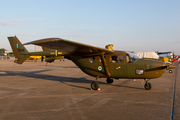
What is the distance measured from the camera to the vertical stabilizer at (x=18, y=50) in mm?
13031

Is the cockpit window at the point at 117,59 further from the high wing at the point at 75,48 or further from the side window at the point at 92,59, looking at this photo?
the side window at the point at 92,59

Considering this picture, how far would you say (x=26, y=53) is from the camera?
1293cm

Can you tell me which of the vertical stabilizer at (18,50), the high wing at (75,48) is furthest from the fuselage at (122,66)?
the vertical stabilizer at (18,50)

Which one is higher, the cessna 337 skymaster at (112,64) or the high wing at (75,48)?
the high wing at (75,48)

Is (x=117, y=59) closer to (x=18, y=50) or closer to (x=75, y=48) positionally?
(x=75, y=48)

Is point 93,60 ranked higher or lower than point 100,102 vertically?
higher

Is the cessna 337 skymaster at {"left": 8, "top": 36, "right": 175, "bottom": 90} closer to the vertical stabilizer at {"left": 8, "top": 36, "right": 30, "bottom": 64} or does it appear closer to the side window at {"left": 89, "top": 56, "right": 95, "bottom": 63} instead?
the side window at {"left": 89, "top": 56, "right": 95, "bottom": 63}

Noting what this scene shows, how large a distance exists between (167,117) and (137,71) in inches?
155

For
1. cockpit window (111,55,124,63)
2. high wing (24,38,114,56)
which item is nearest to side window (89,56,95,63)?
high wing (24,38,114,56)

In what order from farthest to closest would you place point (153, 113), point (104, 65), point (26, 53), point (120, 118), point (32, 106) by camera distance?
1. point (26, 53)
2. point (104, 65)
3. point (32, 106)
4. point (153, 113)
5. point (120, 118)

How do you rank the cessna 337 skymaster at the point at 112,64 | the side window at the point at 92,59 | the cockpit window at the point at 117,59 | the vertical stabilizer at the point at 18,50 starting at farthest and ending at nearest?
the vertical stabilizer at the point at 18,50 → the side window at the point at 92,59 → the cockpit window at the point at 117,59 → the cessna 337 skymaster at the point at 112,64

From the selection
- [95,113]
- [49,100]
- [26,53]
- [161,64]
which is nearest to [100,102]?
[95,113]

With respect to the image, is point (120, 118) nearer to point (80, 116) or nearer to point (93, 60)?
point (80, 116)

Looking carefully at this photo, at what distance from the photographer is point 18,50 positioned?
13.3 m
